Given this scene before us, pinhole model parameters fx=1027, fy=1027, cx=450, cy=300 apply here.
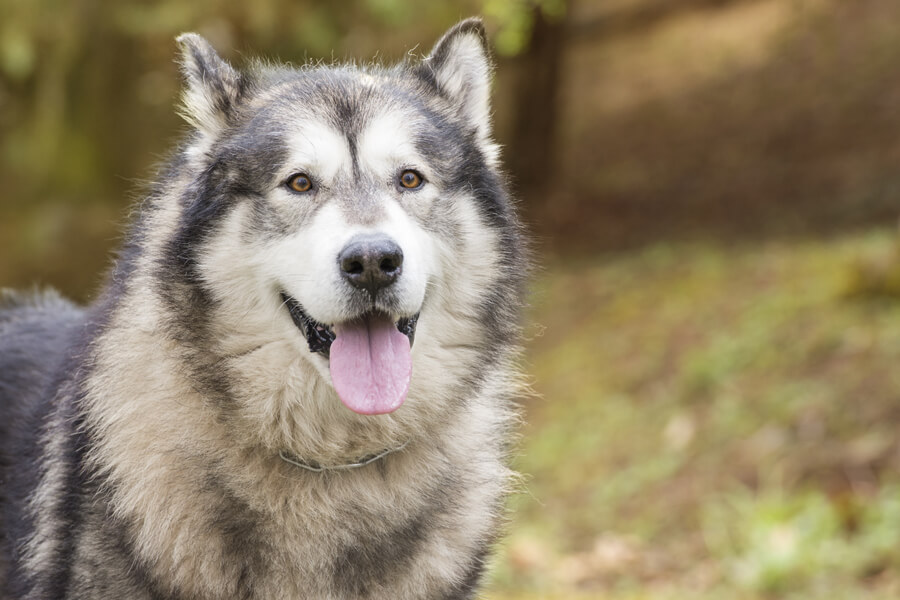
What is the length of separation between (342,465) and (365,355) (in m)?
0.42

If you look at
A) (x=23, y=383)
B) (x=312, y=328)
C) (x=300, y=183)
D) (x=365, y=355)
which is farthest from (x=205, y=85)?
(x=23, y=383)

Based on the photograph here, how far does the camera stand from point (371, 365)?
3254 mm

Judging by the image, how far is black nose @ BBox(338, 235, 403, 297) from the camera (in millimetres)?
3070

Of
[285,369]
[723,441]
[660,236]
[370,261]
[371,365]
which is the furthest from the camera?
[660,236]

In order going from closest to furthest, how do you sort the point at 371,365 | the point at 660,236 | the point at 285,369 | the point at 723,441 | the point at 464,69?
the point at 371,365 → the point at 285,369 → the point at 464,69 → the point at 723,441 → the point at 660,236

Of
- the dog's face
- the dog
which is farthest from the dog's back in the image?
the dog's face

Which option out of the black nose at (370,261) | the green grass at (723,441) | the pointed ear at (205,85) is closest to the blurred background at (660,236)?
the green grass at (723,441)

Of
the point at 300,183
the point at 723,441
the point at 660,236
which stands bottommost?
the point at 723,441

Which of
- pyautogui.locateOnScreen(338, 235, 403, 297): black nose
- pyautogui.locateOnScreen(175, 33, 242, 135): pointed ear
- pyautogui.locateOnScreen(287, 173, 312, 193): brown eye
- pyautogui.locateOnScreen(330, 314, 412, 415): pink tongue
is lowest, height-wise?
pyautogui.locateOnScreen(330, 314, 412, 415): pink tongue

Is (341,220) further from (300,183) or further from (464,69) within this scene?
(464,69)

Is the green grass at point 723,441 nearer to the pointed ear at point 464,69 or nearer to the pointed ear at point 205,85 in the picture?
the pointed ear at point 464,69

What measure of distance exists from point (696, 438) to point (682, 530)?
1.05m

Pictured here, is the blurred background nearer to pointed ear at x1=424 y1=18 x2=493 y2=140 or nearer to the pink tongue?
pointed ear at x1=424 y1=18 x2=493 y2=140

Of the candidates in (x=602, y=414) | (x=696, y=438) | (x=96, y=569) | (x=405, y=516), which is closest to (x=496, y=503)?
(x=405, y=516)
